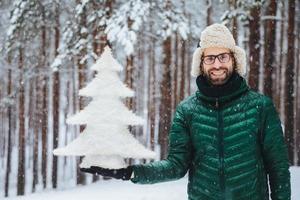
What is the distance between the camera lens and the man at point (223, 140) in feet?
10.6

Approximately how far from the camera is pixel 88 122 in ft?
11.9

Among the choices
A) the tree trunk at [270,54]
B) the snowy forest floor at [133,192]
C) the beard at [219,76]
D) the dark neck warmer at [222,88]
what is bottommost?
the snowy forest floor at [133,192]

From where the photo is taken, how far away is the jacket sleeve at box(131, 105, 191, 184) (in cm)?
341

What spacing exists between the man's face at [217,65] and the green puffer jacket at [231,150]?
0.13 metres

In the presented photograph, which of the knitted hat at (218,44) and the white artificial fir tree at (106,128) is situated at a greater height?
the knitted hat at (218,44)

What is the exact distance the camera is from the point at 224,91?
3.31 metres

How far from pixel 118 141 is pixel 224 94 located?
0.78 m

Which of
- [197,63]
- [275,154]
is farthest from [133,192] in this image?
[275,154]

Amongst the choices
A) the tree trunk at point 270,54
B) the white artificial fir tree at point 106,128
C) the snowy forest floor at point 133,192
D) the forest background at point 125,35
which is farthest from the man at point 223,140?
the tree trunk at point 270,54

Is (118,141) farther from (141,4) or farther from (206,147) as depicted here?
(141,4)

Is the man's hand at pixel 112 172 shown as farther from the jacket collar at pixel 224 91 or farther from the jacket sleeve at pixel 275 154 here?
the jacket sleeve at pixel 275 154

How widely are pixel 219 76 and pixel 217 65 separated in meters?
0.08

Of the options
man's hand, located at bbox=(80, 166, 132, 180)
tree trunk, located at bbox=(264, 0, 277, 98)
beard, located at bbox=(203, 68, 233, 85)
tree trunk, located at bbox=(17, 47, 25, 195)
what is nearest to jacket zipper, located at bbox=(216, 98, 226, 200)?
beard, located at bbox=(203, 68, 233, 85)

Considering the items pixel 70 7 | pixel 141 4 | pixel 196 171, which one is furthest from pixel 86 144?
pixel 70 7
